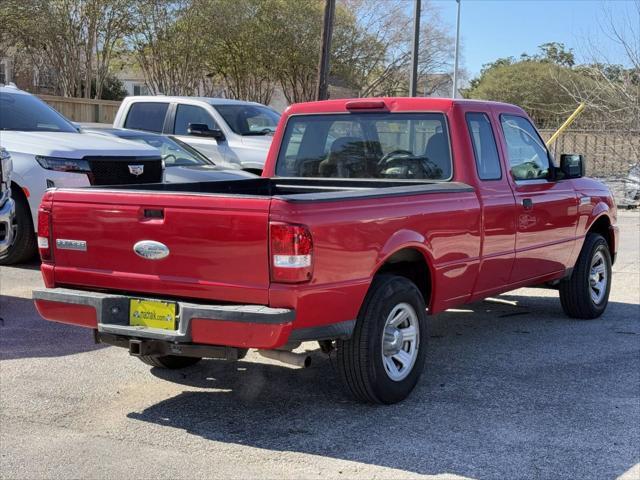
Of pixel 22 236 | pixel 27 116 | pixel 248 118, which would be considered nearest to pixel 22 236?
pixel 22 236

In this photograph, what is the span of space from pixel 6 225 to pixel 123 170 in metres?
2.82

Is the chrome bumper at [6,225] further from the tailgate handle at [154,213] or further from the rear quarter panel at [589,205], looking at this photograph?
the rear quarter panel at [589,205]

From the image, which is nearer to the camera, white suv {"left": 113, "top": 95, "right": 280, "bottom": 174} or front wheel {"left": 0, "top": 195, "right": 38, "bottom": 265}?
front wheel {"left": 0, "top": 195, "right": 38, "bottom": 265}

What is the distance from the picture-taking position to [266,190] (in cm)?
699

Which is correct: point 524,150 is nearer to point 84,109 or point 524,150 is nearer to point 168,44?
point 84,109

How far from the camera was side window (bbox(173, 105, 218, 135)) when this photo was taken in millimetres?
13984

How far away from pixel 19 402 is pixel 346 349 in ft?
6.90

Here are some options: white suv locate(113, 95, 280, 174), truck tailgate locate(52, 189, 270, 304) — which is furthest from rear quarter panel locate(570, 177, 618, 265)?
white suv locate(113, 95, 280, 174)

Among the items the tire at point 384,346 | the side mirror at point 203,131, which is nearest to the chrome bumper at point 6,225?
the tire at point 384,346

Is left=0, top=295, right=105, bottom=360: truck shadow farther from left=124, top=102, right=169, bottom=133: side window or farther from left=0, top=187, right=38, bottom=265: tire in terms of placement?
left=124, top=102, right=169, bottom=133: side window

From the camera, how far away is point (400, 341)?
552cm

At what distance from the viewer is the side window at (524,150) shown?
6988 millimetres

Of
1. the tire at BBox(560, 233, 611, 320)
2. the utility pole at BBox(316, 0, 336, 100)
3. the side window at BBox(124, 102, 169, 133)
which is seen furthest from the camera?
the utility pole at BBox(316, 0, 336, 100)

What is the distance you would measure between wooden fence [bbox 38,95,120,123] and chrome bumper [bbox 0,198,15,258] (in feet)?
60.9
